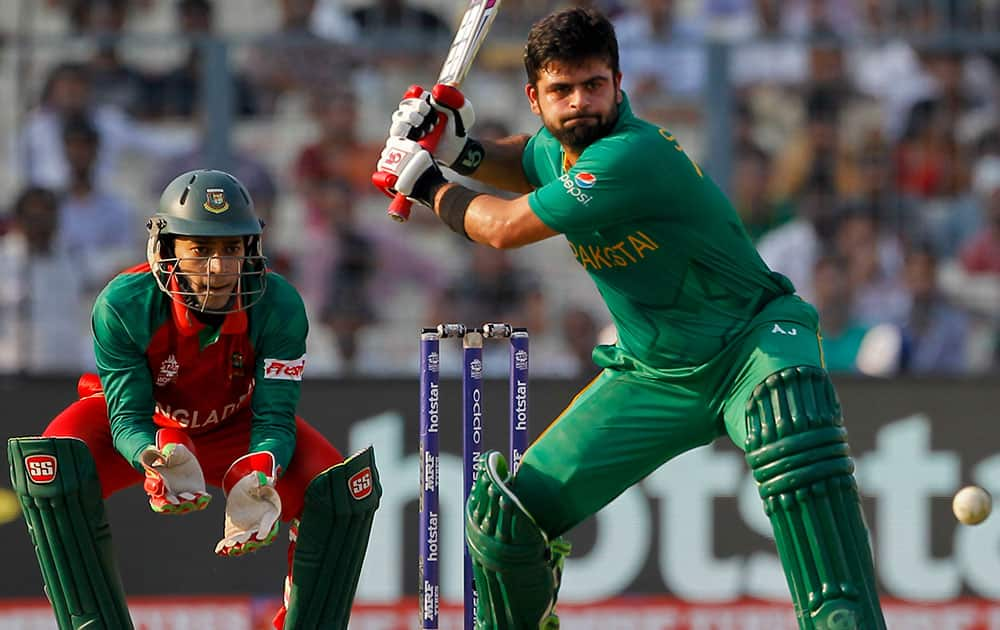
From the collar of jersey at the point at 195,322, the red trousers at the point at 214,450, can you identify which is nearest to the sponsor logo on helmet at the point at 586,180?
the collar of jersey at the point at 195,322

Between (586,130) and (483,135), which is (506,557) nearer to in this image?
(586,130)

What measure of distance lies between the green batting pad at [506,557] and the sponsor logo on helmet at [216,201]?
3.64 ft

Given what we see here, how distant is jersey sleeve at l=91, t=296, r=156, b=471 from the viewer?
499 centimetres

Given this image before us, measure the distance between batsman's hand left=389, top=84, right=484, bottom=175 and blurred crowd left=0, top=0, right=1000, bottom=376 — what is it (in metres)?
2.56

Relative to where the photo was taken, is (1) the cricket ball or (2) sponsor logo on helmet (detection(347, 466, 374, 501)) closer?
(2) sponsor logo on helmet (detection(347, 466, 374, 501))

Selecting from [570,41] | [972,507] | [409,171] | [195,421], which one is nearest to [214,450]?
[195,421]

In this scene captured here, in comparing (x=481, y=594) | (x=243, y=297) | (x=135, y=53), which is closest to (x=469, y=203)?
(x=243, y=297)

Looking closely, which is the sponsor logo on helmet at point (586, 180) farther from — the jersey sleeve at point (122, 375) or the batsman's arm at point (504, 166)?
the jersey sleeve at point (122, 375)

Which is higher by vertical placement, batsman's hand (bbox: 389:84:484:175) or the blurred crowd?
the blurred crowd

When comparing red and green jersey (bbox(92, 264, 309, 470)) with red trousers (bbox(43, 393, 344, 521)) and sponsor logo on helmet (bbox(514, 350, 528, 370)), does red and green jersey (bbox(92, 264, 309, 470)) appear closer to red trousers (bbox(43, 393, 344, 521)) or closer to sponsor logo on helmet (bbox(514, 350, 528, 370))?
red trousers (bbox(43, 393, 344, 521))

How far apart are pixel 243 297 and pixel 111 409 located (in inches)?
20.8

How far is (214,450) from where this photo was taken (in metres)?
5.30

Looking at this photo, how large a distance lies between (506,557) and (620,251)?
95cm

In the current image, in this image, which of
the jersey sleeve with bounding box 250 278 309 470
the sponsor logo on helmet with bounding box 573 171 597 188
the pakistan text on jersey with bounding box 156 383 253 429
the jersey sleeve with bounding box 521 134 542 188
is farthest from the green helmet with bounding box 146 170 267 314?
the sponsor logo on helmet with bounding box 573 171 597 188
